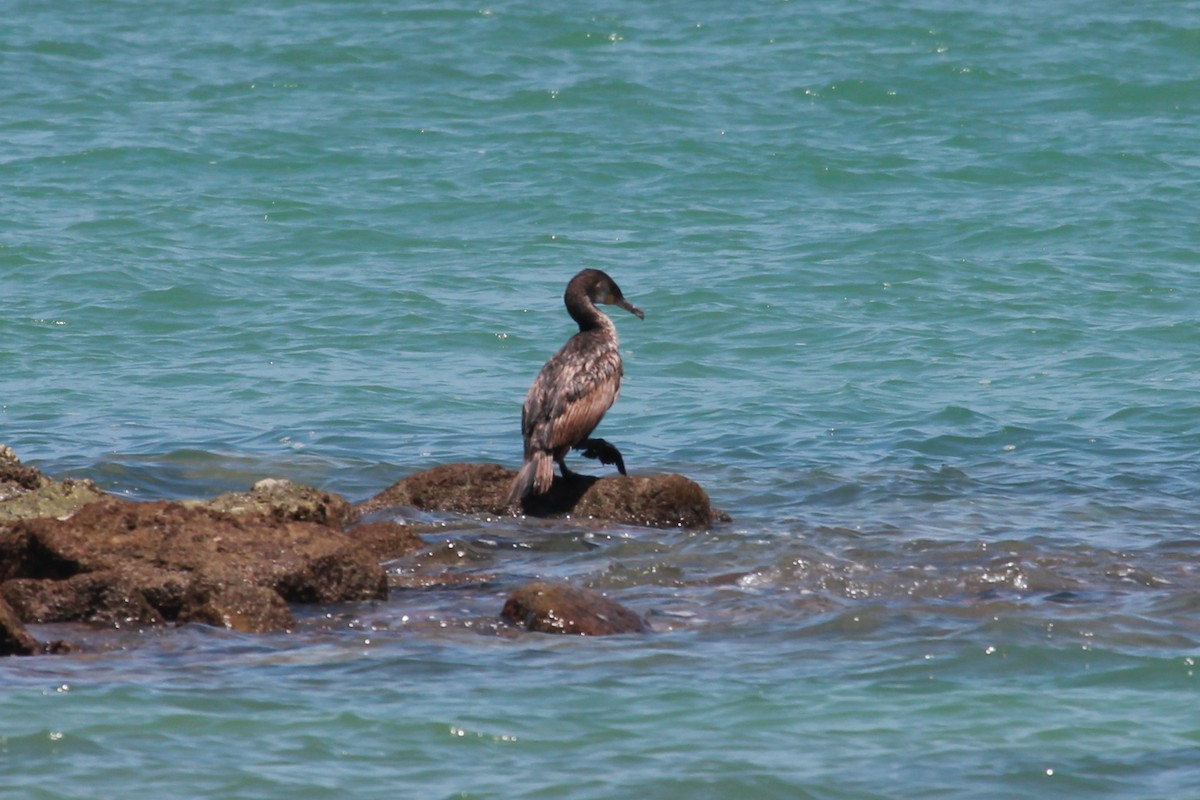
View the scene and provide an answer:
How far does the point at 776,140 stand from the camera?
2188 centimetres

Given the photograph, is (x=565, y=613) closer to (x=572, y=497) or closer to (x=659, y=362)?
(x=572, y=497)

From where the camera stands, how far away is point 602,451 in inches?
395

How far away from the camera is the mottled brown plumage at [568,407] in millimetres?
9562

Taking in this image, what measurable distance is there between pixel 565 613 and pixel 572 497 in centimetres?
251

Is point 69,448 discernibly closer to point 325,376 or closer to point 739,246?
point 325,376

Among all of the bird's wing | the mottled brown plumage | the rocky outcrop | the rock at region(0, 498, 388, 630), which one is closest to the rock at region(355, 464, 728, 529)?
the mottled brown plumage

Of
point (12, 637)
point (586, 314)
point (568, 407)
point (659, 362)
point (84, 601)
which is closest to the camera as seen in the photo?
point (12, 637)

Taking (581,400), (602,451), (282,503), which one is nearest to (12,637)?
(282,503)

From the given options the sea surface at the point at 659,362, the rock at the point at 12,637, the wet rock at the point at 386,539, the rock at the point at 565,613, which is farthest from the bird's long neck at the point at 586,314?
the rock at the point at 12,637

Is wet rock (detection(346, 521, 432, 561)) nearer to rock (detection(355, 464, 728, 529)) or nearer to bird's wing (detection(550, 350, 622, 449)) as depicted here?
rock (detection(355, 464, 728, 529))

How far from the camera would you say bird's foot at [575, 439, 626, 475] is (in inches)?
392

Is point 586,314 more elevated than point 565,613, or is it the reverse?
point 586,314

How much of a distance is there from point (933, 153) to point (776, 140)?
193 cm

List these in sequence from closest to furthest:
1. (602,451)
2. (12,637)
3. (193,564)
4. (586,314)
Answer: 1. (12,637)
2. (193,564)
3. (602,451)
4. (586,314)
